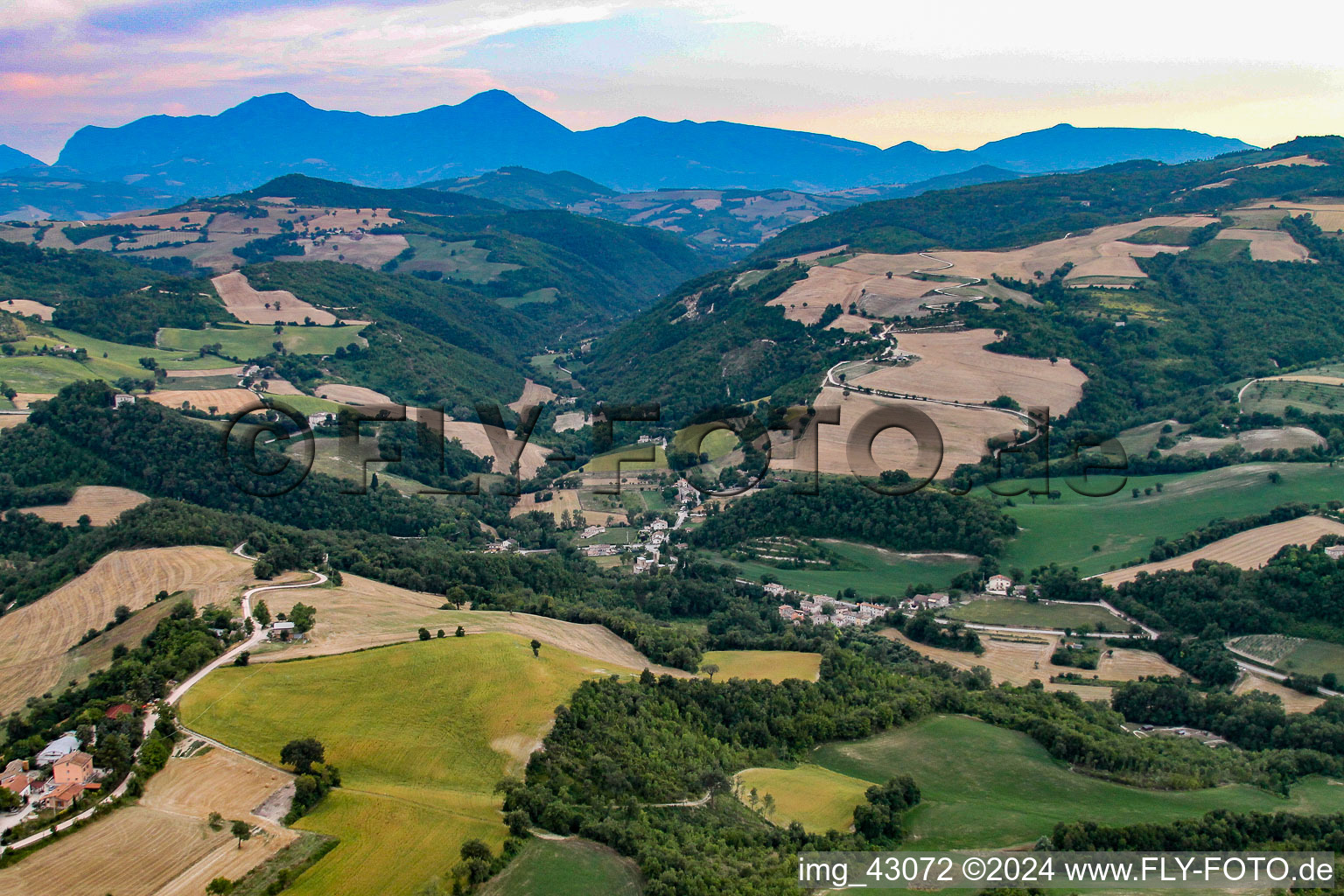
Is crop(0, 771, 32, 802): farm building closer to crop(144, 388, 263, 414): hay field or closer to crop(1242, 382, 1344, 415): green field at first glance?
crop(144, 388, 263, 414): hay field

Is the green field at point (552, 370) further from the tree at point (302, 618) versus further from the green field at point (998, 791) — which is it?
the green field at point (998, 791)

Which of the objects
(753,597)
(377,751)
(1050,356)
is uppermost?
(1050,356)

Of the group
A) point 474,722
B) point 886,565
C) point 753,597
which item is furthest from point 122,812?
point 886,565

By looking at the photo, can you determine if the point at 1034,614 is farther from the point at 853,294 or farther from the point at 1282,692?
the point at 853,294

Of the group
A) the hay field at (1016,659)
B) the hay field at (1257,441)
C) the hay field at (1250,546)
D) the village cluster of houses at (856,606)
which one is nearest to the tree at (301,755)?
the village cluster of houses at (856,606)

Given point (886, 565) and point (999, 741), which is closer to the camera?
point (999, 741)

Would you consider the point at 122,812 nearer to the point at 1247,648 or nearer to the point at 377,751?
the point at 377,751

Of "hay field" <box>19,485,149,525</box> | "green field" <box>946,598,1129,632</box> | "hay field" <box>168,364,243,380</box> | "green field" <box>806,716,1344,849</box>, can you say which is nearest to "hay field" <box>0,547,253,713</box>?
"hay field" <box>19,485,149,525</box>
